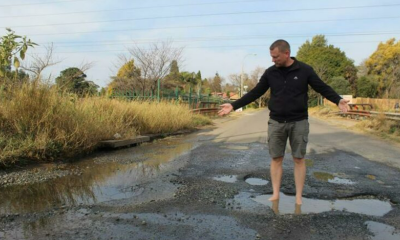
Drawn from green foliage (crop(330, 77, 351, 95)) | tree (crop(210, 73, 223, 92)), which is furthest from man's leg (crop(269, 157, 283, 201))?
tree (crop(210, 73, 223, 92))

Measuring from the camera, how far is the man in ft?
12.9

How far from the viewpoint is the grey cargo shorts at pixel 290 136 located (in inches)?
157

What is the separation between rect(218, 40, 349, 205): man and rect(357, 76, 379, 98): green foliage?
49.3 meters

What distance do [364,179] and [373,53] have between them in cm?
5461

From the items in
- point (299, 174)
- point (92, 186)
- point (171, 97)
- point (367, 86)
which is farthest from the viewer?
point (367, 86)

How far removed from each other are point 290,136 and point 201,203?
139 centimetres

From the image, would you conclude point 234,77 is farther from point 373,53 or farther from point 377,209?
point 377,209

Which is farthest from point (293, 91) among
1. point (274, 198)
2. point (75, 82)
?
point (75, 82)

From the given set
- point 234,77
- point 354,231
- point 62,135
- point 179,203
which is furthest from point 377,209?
point 234,77

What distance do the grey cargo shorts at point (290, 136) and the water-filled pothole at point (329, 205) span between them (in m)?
0.58

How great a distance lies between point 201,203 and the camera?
390 cm

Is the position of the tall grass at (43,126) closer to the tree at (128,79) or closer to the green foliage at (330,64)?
the tree at (128,79)

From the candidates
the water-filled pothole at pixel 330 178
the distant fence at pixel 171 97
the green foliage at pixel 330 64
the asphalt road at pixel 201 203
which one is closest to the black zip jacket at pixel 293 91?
the asphalt road at pixel 201 203

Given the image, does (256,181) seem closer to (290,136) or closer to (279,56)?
(290,136)
